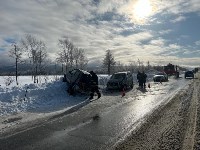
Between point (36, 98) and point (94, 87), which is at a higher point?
point (94, 87)

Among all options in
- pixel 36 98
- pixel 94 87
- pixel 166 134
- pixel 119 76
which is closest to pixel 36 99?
pixel 36 98

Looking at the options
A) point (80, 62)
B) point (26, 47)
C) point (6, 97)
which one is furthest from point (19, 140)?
point (80, 62)

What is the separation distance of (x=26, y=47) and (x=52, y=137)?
47.9m

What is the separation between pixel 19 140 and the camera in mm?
8867

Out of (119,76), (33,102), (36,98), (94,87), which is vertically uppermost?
(119,76)

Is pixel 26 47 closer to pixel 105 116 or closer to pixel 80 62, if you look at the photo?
pixel 80 62

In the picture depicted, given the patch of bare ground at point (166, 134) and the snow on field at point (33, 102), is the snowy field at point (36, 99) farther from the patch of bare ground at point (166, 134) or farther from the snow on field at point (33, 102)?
the patch of bare ground at point (166, 134)

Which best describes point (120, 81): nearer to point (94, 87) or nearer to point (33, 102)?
point (94, 87)

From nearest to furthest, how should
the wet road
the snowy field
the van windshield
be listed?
the wet road < the snowy field < the van windshield

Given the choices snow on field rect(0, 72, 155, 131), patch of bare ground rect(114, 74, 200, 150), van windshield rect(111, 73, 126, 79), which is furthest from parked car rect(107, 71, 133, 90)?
patch of bare ground rect(114, 74, 200, 150)

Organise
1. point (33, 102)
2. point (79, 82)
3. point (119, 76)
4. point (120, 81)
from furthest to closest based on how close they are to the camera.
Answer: point (119, 76), point (120, 81), point (79, 82), point (33, 102)

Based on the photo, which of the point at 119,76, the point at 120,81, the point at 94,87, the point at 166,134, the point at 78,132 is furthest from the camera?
the point at 119,76

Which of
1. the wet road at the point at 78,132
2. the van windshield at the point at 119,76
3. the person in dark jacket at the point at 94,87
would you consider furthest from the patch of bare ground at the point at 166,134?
the van windshield at the point at 119,76

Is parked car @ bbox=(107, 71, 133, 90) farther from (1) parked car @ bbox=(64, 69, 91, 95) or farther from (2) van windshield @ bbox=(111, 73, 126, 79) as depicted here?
(1) parked car @ bbox=(64, 69, 91, 95)
